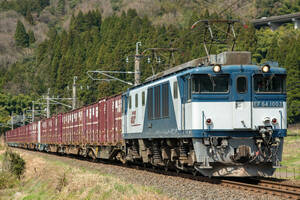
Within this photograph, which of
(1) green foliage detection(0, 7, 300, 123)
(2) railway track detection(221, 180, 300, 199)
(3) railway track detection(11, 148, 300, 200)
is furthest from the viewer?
(1) green foliage detection(0, 7, 300, 123)

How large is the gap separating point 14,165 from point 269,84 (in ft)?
60.5

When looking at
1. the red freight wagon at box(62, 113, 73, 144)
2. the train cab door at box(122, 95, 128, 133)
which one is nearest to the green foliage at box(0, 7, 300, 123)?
the red freight wagon at box(62, 113, 73, 144)

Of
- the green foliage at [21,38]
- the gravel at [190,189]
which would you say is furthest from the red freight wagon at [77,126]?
the green foliage at [21,38]

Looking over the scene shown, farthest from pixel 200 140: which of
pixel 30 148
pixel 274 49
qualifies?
pixel 274 49

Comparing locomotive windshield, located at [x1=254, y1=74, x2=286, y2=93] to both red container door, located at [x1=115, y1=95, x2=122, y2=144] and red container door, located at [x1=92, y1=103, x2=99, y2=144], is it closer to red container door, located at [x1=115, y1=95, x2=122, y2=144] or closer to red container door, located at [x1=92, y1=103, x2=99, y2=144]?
red container door, located at [x1=115, y1=95, x2=122, y2=144]

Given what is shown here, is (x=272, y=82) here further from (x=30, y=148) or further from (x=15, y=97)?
(x=15, y=97)

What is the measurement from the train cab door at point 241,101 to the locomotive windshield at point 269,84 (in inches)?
12.8

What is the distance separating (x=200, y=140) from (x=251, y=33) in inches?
2832

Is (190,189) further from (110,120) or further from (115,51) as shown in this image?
(115,51)

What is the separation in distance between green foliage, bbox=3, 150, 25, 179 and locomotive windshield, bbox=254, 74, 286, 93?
17.2 metres

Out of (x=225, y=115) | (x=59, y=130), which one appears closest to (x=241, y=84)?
(x=225, y=115)

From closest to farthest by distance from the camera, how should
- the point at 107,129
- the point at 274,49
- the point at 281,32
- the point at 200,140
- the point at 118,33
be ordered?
the point at 200,140, the point at 107,129, the point at 274,49, the point at 281,32, the point at 118,33

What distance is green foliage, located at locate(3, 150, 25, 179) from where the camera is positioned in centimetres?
3108

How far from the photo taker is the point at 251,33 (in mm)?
86875
